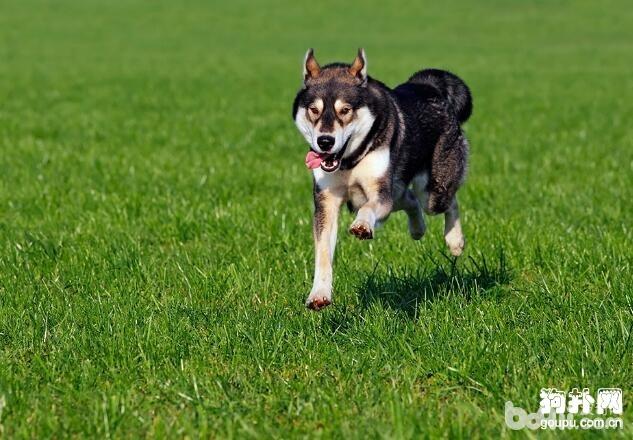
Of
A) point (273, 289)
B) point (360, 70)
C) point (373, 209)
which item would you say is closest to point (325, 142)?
point (373, 209)

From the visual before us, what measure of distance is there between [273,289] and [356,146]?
1.39 m

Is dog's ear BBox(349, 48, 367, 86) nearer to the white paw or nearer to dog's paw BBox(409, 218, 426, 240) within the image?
the white paw

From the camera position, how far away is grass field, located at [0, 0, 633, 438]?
4.54 m

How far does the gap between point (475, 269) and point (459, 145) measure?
100 centimetres

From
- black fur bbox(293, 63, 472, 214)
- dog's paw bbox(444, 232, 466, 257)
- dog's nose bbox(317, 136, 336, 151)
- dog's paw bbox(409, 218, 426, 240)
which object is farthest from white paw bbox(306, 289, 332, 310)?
dog's paw bbox(444, 232, 466, 257)

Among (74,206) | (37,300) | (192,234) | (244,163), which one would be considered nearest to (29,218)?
(74,206)

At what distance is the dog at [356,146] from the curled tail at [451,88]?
0.53 meters

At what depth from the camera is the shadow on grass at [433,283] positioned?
6.34m

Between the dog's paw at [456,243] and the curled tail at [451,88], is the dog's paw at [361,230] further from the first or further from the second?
the curled tail at [451,88]

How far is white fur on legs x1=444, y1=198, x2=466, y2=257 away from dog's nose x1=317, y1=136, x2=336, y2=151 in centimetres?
217

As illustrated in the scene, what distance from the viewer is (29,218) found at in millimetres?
9336

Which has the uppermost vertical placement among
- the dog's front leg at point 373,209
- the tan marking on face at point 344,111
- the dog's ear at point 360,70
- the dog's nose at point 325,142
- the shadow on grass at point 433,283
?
the dog's ear at point 360,70

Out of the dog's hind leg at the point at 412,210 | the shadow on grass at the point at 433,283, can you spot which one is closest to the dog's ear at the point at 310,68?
the dog's hind leg at the point at 412,210

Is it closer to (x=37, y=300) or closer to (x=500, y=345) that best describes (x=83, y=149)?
(x=37, y=300)
